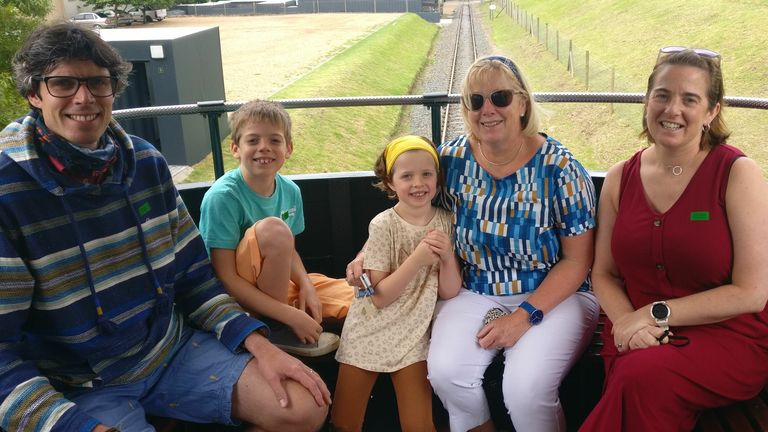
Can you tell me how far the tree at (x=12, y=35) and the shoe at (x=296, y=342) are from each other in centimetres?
1015

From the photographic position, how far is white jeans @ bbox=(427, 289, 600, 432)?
7.89 feet

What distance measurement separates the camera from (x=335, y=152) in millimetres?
13664

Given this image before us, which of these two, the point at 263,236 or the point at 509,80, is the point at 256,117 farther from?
the point at 509,80

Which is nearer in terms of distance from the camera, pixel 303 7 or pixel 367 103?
pixel 367 103

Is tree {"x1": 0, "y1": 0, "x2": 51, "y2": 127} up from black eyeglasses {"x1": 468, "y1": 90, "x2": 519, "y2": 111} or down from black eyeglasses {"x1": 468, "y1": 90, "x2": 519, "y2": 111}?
down

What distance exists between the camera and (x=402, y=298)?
2762 millimetres

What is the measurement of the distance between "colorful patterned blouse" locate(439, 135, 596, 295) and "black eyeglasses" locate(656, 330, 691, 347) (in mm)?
535

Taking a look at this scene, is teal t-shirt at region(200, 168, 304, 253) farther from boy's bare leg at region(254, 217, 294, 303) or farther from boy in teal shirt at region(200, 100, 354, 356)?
boy's bare leg at region(254, 217, 294, 303)

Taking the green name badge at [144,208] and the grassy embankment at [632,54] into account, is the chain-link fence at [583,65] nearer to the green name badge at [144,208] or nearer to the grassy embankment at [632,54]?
the grassy embankment at [632,54]

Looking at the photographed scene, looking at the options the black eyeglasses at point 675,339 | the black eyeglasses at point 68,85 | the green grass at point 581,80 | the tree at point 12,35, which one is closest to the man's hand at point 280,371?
the black eyeglasses at point 68,85

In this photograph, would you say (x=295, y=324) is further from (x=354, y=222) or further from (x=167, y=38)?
(x=167, y=38)

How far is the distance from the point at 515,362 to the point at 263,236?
3.27ft

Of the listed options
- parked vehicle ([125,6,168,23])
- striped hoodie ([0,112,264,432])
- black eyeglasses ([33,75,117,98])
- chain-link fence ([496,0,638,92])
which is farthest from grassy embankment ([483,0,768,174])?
parked vehicle ([125,6,168,23])

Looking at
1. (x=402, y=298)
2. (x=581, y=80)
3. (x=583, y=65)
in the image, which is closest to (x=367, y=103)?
(x=402, y=298)
